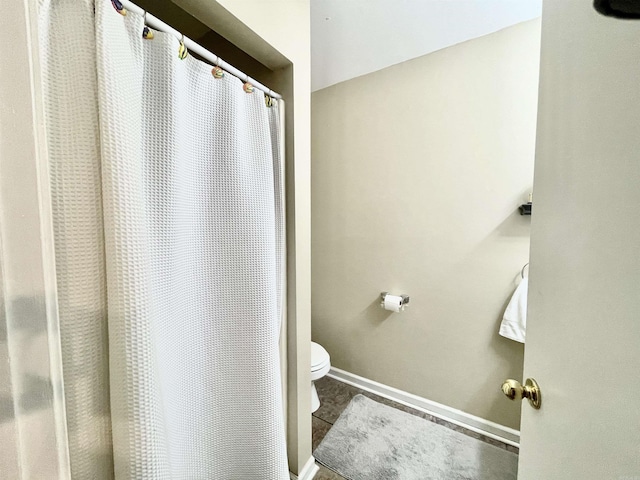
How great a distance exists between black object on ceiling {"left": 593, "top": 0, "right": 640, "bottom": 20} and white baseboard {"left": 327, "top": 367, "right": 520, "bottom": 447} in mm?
1938

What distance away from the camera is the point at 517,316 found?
1.30m

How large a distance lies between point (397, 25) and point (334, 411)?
8.14ft

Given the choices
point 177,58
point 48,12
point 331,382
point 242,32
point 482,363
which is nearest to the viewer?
point 48,12

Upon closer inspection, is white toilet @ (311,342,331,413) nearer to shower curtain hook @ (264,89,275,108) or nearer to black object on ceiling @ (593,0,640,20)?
shower curtain hook @ (264,89,275,108)

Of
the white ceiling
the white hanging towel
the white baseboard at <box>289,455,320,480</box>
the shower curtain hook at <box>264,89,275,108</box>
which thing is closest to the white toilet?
the white baseboard at <box>289,455,320,480</box>

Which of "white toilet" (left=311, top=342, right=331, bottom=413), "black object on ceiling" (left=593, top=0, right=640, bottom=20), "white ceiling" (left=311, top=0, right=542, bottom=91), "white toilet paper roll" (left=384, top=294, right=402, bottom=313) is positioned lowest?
"white toilet" (left=311, top=342, right=331, bottom=413)

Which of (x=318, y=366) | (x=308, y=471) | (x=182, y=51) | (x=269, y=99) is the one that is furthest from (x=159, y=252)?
(x=308, y=471)

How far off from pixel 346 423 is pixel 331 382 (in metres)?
0.46

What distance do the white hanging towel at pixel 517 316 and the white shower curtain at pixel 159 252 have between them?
1287mm

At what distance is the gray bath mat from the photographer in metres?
1.24

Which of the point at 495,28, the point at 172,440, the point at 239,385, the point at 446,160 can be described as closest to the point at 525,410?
the point at 239,385

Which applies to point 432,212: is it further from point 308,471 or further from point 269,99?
point 308,471

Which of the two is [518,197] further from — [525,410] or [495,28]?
[525,410]

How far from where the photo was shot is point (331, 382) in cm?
201
